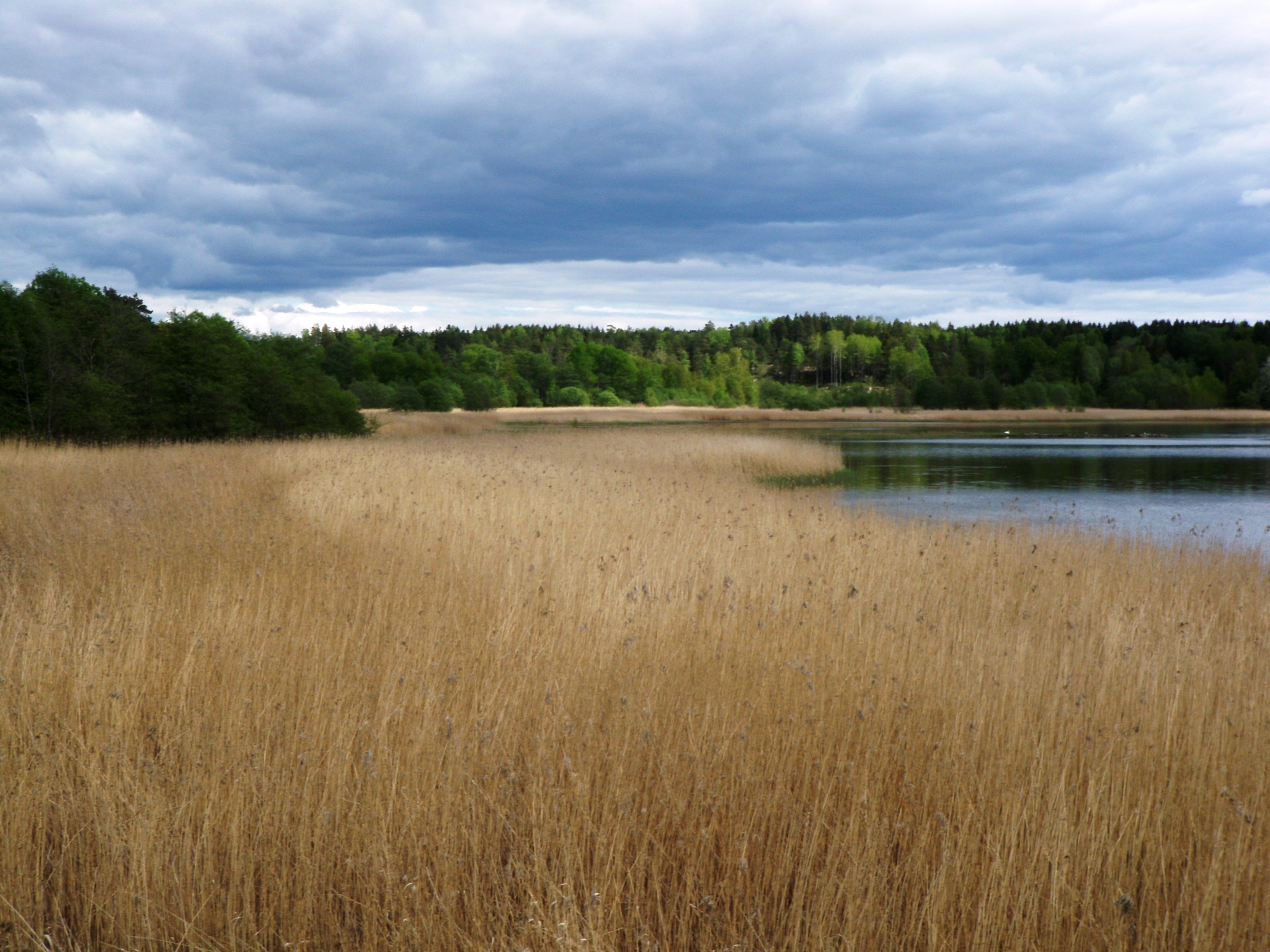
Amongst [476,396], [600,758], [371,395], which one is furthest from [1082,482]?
[476,396]

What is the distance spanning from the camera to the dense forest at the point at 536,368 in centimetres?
2402

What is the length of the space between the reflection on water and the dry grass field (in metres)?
9.11

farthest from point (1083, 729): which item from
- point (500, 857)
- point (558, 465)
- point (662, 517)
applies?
point (558, 465)

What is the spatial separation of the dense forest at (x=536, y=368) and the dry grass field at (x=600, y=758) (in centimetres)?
1942

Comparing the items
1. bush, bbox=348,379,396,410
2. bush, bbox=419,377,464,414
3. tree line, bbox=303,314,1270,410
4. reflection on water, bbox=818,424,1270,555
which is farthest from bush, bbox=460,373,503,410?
reflection on water, bbox=818,424,1270,555

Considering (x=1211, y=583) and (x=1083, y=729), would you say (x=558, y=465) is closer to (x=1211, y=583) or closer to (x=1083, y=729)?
(x=1211, y=583)

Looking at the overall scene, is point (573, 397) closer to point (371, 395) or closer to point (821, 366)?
point (371, 395)

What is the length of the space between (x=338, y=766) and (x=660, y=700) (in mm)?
1751

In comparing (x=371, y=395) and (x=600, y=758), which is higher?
(x=371, y=395)

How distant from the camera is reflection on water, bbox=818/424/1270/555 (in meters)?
16.4

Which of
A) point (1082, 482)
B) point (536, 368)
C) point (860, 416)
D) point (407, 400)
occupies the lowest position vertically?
point (1082, 482)

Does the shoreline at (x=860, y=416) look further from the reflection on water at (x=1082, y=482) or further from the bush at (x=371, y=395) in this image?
the reflection on water at (x=1082, y=482)

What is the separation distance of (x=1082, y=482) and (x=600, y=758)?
2553 cm

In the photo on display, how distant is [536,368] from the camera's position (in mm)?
121375
